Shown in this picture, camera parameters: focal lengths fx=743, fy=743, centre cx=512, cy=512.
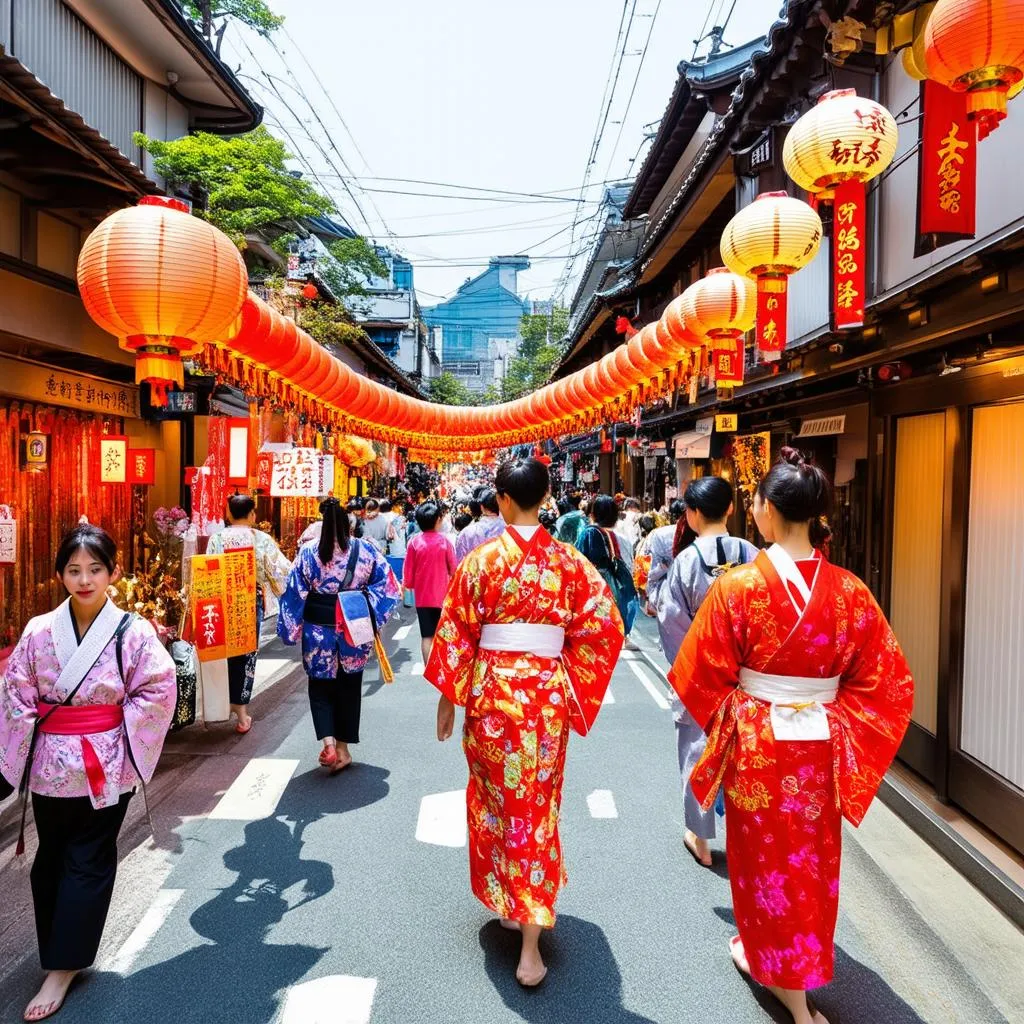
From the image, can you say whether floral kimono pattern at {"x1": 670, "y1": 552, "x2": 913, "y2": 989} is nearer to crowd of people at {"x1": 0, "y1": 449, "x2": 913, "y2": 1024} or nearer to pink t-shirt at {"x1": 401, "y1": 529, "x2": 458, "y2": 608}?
crowd of people at {"x1": 0, "y1": 449, "x2": 913, "y2": 1024}

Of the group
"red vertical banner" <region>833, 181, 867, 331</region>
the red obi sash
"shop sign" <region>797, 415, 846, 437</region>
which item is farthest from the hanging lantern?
"shop sign" <region>797, 415, 846, 437</region>

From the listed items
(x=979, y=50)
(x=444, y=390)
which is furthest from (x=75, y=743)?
(x=444, y=390)

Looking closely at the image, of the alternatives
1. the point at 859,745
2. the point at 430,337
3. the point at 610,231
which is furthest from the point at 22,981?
the point at 430,337

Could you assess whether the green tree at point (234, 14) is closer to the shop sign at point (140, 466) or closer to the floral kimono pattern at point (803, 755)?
the shop sign at point (140, 466)

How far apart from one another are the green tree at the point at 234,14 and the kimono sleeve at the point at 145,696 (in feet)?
48.2

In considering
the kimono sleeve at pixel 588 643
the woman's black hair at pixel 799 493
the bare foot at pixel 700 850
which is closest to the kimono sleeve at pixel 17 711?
the kimono sleeve at pixel 588 643

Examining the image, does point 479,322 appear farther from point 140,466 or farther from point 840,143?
point 840,143

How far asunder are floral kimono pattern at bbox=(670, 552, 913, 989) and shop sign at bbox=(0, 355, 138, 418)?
347 inches

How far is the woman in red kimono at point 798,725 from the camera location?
321cm

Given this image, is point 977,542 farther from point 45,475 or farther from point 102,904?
point 45,475

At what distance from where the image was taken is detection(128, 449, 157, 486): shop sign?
1090 centimetres

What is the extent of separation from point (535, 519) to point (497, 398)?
180 ft

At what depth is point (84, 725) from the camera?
3439mm

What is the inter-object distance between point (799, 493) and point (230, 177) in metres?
11.9
